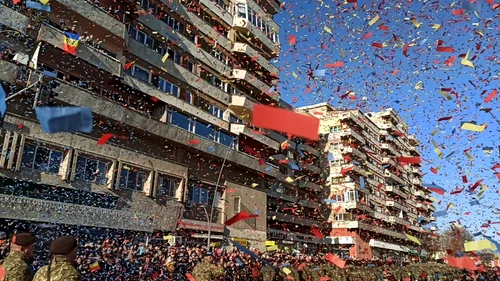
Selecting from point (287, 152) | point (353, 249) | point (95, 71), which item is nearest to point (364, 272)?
point (95, 71)

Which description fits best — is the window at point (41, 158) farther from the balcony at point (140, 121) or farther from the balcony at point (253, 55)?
the balcony at point (253, 55)

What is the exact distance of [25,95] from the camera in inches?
613

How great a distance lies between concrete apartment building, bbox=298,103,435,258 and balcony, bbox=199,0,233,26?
27.5m

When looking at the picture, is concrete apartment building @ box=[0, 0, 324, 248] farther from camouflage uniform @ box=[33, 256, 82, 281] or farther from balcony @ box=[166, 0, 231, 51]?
camouflage uniform @ box=[33, 256, 82, 281]

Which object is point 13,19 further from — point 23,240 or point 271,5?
point 271,5

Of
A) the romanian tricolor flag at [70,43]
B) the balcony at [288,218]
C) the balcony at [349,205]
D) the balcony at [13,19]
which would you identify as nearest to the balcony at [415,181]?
the balcony at [349,205]

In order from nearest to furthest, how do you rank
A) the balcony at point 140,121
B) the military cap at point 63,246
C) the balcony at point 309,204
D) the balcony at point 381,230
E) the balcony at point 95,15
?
the military cap at point 63,246 < the balcony at point 140,121 < the balcony at point 95,15 < the balcony at point 309,204 < the balcony at point 381,230

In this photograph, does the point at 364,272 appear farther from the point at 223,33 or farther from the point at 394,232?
the point at 394,232

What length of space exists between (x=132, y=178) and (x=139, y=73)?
17.9 feet

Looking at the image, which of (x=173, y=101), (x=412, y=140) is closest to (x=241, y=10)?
(x=173, y=101)

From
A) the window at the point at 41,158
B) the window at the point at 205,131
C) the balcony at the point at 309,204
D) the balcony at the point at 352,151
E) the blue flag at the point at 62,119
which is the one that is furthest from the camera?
the balcony at the point at 352,151

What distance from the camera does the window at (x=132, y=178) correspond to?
1936 cm

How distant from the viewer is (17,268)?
5.19 m

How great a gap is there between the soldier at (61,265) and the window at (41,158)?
40.6 feet
